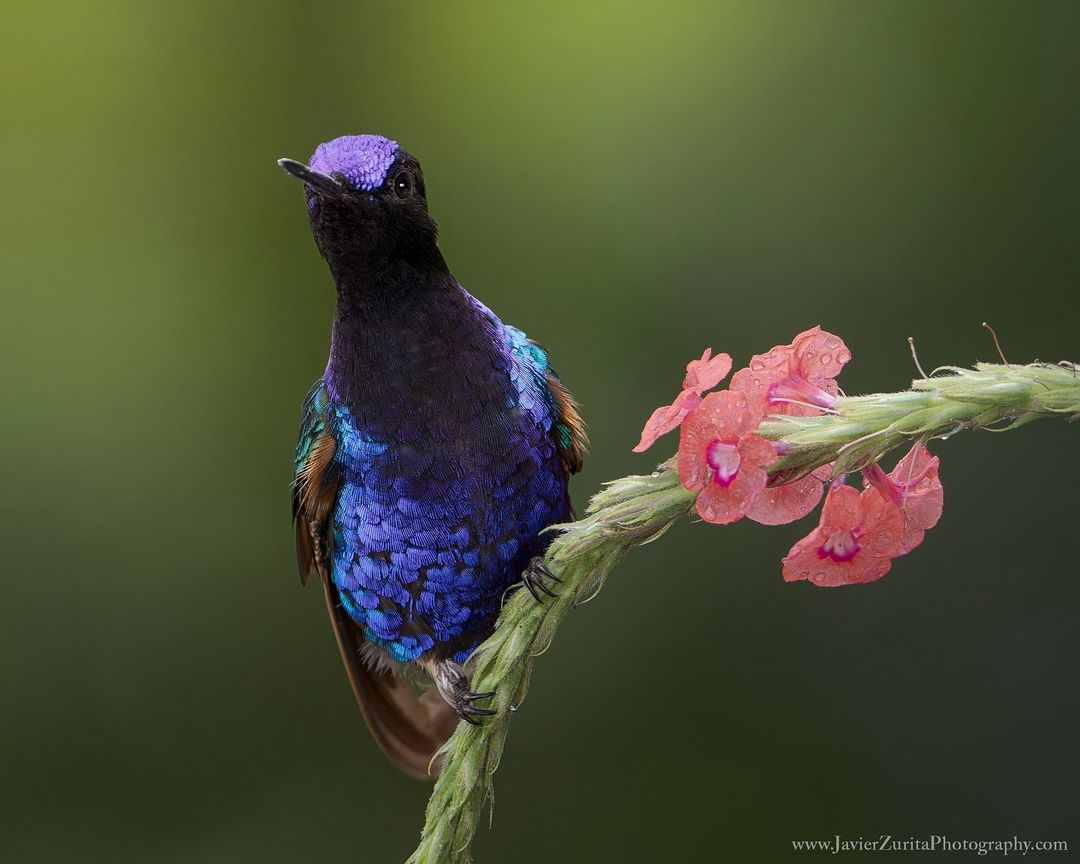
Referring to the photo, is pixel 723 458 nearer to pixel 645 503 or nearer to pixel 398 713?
pixel 645 503

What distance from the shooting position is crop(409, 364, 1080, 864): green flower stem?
94 cm

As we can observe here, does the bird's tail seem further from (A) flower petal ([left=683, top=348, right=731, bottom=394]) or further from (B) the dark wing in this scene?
(A) flower petal ([left=683, top=348, right=731, bottom=394])

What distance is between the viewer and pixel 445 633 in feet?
7.72

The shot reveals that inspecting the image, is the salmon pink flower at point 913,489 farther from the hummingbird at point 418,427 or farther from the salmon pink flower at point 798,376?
the hummingbird at point 418,427

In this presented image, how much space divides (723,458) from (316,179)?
46.2 inches

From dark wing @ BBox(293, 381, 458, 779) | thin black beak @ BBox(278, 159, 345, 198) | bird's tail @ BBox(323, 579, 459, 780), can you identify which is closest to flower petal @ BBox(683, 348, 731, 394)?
thin black beak @ BBox(278, 159, 345, 198)

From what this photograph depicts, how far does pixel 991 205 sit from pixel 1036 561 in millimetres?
1028

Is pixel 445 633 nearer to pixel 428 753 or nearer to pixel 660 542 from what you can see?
pixel 428 753

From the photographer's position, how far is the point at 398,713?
8.77 feet

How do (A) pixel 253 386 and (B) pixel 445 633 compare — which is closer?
(B) pixel 445 633

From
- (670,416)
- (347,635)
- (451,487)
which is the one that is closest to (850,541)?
(670,416)

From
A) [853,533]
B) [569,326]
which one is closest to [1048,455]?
[569,326]

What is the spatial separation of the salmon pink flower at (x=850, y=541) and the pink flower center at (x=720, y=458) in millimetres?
105

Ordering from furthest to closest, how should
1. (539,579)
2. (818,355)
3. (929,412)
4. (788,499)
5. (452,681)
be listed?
(452,681) < (539,579) < (818,355) < (788,499) < (929,412)
